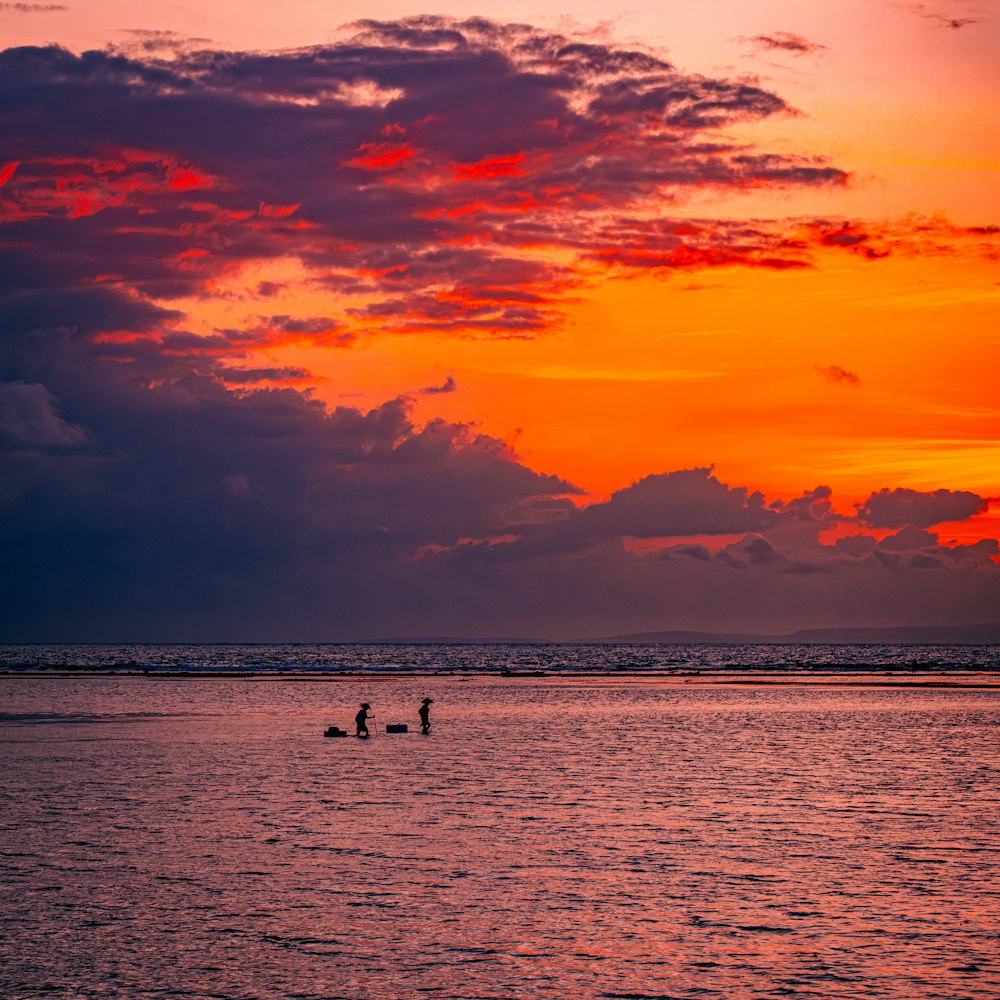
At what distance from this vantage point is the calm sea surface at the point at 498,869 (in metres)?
21.1

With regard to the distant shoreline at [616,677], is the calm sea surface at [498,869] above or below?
above

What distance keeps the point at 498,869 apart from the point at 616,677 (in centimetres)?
13824

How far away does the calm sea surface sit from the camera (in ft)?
69.3

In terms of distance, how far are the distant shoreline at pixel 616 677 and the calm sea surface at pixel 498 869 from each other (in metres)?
81.1

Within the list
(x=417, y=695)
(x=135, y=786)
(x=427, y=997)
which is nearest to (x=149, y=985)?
(x=427, y=997)

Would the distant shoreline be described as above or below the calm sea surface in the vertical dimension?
below

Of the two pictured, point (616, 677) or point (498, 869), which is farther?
point (616, 677)

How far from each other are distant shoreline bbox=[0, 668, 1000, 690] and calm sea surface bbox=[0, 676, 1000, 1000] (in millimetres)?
81116

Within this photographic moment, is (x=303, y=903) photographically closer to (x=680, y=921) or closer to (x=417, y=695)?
(x=680, y=921)

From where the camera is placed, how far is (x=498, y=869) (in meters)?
29.3

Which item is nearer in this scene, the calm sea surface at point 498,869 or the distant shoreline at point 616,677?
the calm sea surface at point 498,869

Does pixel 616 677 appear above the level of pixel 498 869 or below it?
below

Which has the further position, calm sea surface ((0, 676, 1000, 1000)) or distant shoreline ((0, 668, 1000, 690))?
distant shoreline ((0, 668, 1000, 690))

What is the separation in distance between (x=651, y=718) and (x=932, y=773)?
3506cm
